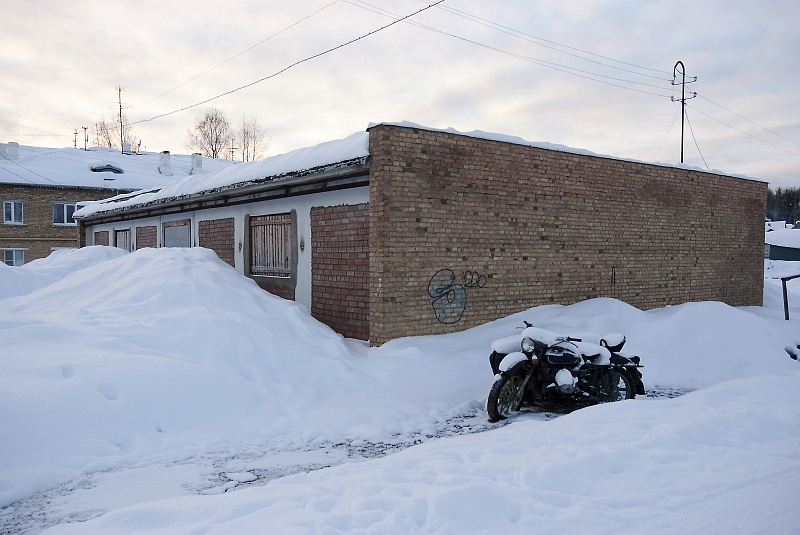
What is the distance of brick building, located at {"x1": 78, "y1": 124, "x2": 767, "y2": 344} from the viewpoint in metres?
9.16

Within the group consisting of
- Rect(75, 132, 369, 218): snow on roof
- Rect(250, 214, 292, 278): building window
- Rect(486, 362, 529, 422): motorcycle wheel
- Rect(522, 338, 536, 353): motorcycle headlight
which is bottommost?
Rect(486, 362, 529, 422): motorcycle wheel

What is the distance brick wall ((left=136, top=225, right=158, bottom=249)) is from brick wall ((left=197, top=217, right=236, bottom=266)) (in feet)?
11.6

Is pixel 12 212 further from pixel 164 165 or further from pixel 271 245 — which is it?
pixel 271 245

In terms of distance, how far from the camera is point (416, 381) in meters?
7.95

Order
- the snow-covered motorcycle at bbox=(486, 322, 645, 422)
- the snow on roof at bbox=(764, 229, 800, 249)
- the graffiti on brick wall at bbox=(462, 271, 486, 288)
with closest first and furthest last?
the snow-covered motorcycle at bbox=(486, 322, 645, 422) → the graffiti on brick wall at bbox=(462, 271, 486, 288) → the snow on roof at bbox=(764, 229, 800, 249)

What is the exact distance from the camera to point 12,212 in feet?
106

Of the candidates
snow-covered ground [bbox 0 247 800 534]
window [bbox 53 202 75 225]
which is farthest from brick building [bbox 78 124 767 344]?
window [bbox 53 202 75 225]

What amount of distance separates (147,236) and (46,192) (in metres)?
19.6

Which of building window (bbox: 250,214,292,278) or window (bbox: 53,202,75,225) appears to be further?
window (bbox: 53,202,75,225)

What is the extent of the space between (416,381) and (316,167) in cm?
415

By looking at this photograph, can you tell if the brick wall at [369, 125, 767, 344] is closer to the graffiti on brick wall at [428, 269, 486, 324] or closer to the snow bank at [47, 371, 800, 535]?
the graffiti on brick wall at [428, 269, 486, 324]

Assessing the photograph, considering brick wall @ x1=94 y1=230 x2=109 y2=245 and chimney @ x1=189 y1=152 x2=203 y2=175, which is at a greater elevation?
chimney @ x1=189 y1=152 x2=203 y2=175

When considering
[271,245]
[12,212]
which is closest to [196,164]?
[12,212]

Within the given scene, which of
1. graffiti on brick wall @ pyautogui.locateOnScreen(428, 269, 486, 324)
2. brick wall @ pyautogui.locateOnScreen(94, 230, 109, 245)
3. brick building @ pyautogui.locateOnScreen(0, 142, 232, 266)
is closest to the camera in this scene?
graffiti on brick wall @ pyautogui.locateOnScreen(428, 269, 486, 324)
